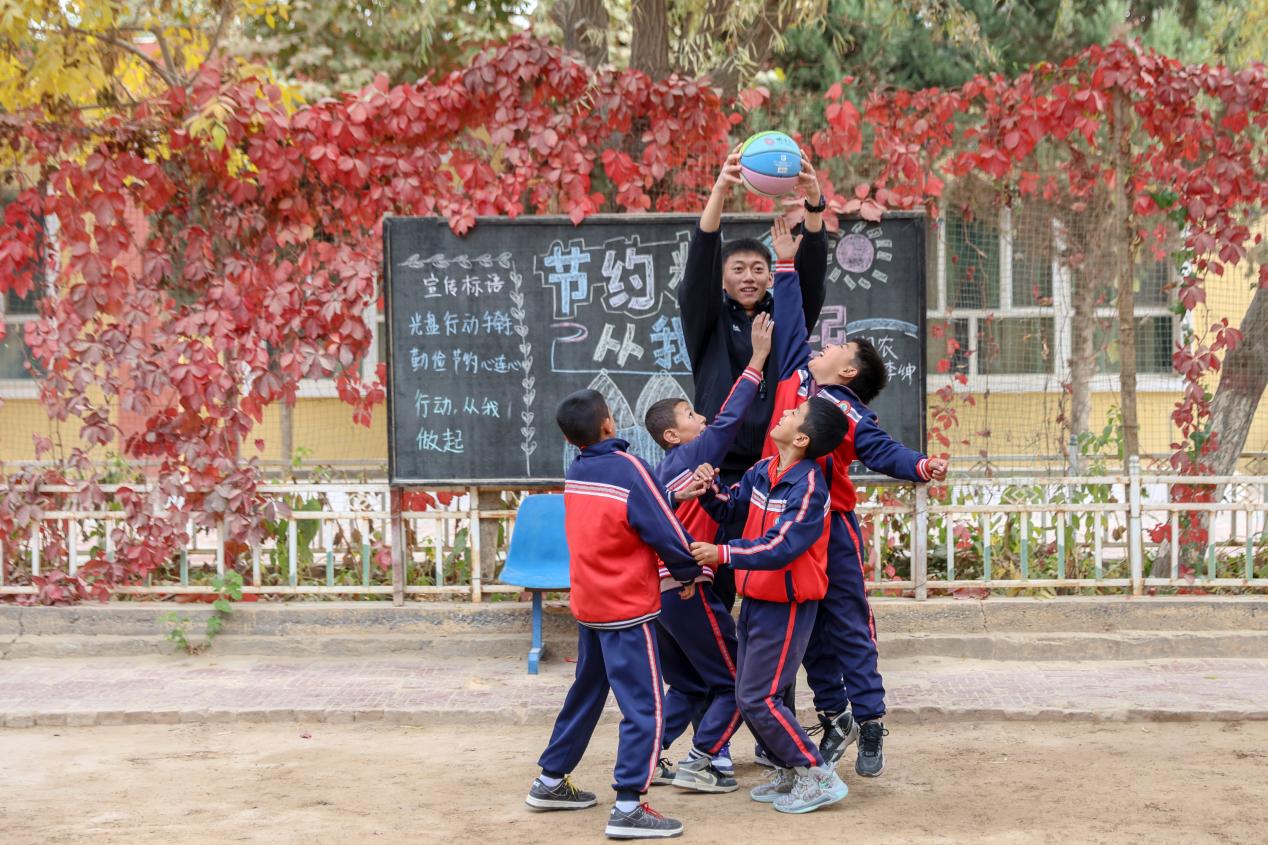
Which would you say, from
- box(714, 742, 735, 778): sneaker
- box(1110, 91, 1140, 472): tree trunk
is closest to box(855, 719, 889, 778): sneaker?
box(714, 742, 735, 778): sneaker

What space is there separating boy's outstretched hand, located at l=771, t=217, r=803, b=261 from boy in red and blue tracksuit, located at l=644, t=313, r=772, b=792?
0.86ft

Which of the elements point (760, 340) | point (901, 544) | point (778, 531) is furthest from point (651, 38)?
point (778, 531)

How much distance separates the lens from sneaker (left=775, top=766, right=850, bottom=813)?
465 cm

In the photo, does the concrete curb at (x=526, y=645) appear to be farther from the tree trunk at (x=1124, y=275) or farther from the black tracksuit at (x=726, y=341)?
the black tracksuit at (x=726, y=341)

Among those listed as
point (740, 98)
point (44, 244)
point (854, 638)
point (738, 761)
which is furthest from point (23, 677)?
point (740, 98)

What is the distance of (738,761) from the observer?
540cm

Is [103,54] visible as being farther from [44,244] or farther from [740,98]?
[740,98]

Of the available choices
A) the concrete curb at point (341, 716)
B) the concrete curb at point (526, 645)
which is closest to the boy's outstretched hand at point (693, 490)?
the concrete curb at point (341, 716)

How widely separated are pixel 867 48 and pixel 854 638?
9772 mm

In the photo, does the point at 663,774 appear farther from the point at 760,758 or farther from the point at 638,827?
the point at 638,827

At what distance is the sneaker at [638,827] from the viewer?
439 centimetres

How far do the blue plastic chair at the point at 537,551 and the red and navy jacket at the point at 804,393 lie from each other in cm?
204

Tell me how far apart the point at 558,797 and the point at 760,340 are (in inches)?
69.9

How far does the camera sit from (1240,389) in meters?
7.84
